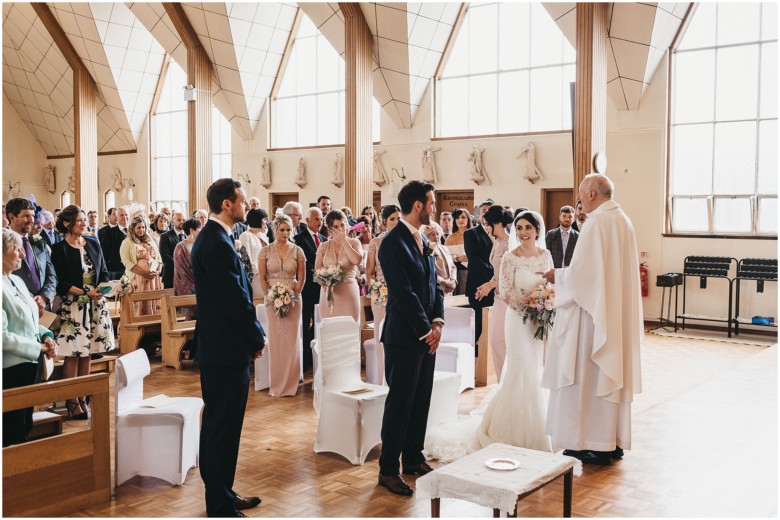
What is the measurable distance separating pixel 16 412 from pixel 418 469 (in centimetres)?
227

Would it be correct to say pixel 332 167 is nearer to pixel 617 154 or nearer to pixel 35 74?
pixel 617 154

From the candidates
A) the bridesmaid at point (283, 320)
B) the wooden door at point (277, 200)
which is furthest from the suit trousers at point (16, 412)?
the wooden door at point (277, 200)

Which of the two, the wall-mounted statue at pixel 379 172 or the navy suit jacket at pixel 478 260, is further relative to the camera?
the wall-mounted statue at pixel 379 172

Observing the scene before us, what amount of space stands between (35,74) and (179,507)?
1959 centimetres

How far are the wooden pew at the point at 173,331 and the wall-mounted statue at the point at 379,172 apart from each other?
807 cm

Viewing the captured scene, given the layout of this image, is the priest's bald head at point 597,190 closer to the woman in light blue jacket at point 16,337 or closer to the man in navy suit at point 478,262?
the man in navy suit at point 478,262

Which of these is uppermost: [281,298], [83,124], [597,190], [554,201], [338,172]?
[83,124]

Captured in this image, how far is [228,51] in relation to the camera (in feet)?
51.1

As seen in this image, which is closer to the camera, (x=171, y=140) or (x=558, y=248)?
(x=558, y=248)

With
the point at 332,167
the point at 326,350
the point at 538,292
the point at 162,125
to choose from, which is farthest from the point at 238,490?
the point at 162,125

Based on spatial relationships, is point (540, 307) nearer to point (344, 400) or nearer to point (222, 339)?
point (344, 400)

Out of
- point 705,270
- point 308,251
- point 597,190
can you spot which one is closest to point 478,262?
point 308,251

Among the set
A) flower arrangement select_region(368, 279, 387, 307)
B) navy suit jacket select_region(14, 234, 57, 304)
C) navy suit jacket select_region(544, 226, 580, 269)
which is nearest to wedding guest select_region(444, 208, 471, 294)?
navy suit jacket select_region(544, 226, 580, 269)

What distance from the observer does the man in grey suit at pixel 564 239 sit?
8.46m
